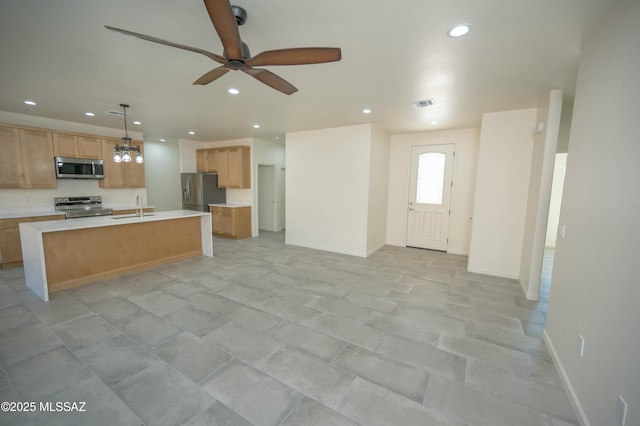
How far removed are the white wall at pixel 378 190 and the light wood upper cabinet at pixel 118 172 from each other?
546 cm

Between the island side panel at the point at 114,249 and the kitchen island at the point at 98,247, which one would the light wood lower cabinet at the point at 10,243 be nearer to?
the kitchen island at the point at 98,247

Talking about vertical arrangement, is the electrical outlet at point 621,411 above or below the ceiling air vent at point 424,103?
below

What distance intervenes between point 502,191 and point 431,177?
67.7 inches

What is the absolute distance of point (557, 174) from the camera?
6289 mm

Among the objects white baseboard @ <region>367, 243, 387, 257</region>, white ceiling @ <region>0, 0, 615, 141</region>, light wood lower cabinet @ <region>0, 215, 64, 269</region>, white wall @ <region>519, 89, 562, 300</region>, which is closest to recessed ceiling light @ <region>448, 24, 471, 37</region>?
white ceiling @ <region>0, 0, 615, 141</region>

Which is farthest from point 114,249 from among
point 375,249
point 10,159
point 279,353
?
point 375,249

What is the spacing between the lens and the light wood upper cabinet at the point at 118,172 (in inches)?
219

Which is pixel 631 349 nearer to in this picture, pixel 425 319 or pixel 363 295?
pixel 425 319

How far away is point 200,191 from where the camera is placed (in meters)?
6.93

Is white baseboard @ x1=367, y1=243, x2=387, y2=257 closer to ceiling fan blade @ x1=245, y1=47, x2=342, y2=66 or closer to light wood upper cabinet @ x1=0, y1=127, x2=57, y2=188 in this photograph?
ceiling fan blade @ x1=245, y1=47, x2=342, y2=66

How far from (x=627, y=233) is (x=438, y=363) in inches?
62.7

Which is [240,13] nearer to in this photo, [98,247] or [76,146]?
[98,247]

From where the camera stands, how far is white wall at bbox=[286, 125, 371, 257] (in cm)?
524

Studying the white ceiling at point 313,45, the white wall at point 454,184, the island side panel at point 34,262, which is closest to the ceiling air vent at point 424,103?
the white ceiling at point 313,45
